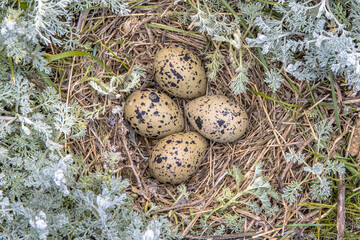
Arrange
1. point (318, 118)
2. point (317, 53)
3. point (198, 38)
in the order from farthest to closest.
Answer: point (198, 38)
point (318, 118)
point (317, 53)

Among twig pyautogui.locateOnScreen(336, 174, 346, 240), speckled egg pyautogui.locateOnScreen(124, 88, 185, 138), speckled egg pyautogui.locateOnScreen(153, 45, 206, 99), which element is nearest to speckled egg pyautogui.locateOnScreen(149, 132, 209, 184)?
speckled egg pyautogui.locateOnScreen(124, 88, 185, 138)

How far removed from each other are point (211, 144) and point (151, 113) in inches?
24.9

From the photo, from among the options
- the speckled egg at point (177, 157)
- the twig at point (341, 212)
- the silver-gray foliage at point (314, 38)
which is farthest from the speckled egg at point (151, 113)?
the twig at point (341, 212)

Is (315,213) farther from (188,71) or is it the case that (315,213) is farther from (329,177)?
(188,71)

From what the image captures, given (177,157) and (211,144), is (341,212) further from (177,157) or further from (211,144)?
(177,157)

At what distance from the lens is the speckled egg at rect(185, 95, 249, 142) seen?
2525 millimetres

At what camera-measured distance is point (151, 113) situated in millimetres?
2521

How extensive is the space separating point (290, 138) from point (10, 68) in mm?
2291

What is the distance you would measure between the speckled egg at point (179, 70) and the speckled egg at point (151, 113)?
129 millimetres

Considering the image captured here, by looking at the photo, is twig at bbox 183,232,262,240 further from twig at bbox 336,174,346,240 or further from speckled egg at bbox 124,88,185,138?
speckled egg at bbox 124,88,185,138

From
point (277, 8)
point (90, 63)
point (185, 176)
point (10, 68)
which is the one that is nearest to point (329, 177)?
point (185, 176)

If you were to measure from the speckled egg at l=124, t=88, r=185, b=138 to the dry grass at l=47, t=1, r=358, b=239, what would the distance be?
0.15 metres

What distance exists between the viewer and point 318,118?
8.20ft

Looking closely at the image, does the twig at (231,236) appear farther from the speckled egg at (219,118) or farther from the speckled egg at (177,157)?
the speckled egg at (219,118)
